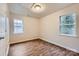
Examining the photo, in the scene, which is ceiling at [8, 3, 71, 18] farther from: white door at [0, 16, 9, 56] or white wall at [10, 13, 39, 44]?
white door at [0, 16, 9, 56]

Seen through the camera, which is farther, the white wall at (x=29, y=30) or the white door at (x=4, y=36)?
the white wall at (x=29, y=30)

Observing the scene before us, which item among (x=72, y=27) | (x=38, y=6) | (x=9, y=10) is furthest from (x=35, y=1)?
(x=72, y=27)

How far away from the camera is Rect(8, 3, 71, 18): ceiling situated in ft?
3.77

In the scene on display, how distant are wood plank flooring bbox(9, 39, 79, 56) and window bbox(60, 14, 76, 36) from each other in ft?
0.79

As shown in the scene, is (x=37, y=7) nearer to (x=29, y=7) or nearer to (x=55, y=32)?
(x=29, y=7)

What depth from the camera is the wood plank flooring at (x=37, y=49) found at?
3.77ft

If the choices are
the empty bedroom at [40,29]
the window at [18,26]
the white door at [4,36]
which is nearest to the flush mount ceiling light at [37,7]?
the empty bedroom at [40,29]

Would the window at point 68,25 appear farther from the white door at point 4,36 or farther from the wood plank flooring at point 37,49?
the white door at point 4,36

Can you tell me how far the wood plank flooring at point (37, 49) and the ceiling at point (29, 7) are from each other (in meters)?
0.39

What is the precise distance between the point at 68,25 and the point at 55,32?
0.68 feet

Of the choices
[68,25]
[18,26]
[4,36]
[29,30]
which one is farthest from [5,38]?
[68,25]

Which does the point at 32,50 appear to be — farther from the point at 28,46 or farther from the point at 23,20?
the point at 23,20

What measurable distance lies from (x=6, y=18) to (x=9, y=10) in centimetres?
12

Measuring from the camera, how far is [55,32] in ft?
4.25
